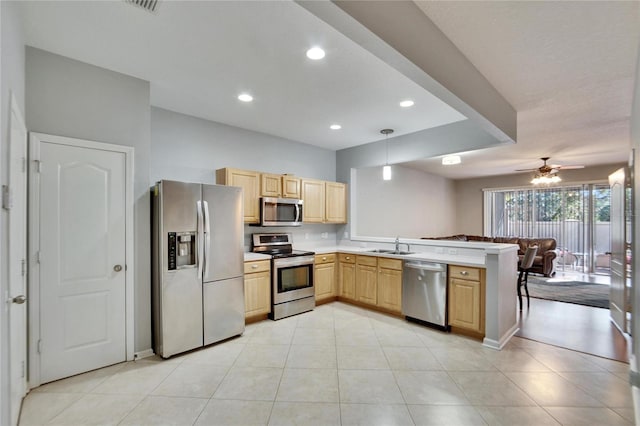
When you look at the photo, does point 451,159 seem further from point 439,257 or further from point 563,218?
point 563,218

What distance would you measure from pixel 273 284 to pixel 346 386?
1892 mm

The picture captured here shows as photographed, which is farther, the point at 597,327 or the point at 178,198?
the point at 597,327

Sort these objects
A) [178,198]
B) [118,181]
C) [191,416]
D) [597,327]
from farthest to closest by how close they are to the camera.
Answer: [597,327] → [178,198] → [118,181] → [191,416]

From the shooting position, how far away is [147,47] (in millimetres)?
2447

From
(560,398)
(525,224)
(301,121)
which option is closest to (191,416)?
(560,398)

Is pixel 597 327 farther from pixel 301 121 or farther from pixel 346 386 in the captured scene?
pixel 301 121

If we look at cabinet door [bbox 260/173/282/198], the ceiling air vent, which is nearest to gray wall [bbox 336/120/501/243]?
cabinet door [bbox 260/173/282/198]

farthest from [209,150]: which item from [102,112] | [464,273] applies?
[464,273]

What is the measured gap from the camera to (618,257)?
3.87 m

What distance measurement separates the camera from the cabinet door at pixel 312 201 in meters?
4.93

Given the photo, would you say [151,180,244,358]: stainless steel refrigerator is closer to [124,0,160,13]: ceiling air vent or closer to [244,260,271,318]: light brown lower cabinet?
[244,260,271,318]: light brown lower cabinet

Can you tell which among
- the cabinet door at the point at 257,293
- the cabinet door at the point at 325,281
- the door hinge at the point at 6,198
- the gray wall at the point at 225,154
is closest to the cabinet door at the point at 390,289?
the cabinet door at the point at 325,281

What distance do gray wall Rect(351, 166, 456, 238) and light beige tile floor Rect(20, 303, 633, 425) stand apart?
2870 mm

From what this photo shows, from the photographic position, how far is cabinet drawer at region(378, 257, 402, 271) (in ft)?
13.9
